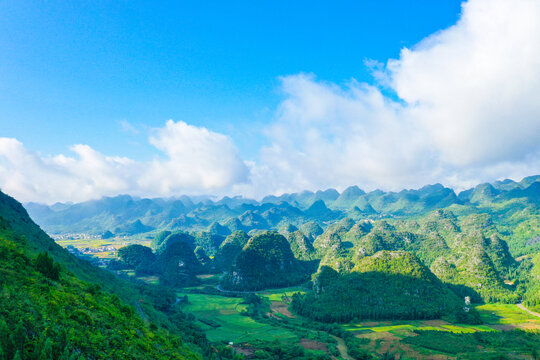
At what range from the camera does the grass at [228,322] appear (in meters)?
73.8

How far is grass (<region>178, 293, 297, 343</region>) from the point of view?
242ft

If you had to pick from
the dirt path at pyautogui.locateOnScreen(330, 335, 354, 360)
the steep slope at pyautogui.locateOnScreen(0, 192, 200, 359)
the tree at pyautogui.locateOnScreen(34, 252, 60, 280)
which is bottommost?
the dirt path at pyautogui.locateOnScreen(330, 335, 354, 360)

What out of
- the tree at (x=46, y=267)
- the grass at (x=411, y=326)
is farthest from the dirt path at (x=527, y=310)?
the tree at (x=46, y=267)

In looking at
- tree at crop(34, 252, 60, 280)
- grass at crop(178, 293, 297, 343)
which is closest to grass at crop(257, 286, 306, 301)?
grass at crop(178, 293, 297, 343)

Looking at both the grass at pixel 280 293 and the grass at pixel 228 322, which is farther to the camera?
the grass at pixel 280 293

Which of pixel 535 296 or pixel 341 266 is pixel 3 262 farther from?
pixel 535 296

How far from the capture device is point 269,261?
474 ft

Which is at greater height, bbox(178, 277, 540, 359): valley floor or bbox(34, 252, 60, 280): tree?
bbox(34, 252, 60, 280): tree

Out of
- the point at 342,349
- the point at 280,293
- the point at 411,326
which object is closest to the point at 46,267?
the point at 342,349

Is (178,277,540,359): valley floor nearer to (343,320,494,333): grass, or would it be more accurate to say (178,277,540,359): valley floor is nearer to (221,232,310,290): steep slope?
(343,320,494,333): grass

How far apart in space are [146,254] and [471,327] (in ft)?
562

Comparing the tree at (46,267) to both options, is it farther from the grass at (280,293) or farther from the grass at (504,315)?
the grass at (504,315)

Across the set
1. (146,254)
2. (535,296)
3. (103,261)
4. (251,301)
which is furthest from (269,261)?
(103,261)

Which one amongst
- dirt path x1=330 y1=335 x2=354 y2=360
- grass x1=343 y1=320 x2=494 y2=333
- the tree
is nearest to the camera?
the tree
